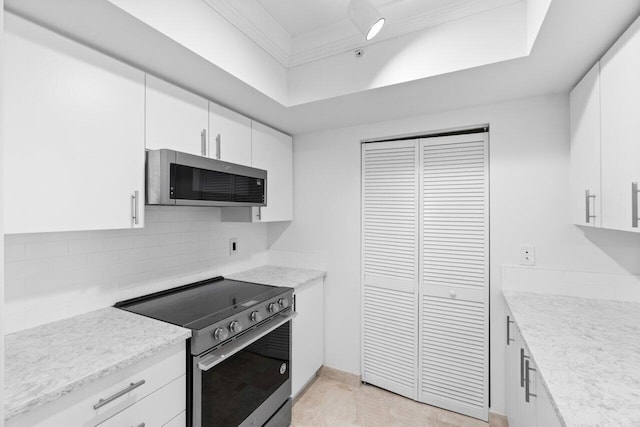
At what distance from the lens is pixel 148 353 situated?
48.4 inches

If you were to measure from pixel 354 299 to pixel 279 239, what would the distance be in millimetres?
882

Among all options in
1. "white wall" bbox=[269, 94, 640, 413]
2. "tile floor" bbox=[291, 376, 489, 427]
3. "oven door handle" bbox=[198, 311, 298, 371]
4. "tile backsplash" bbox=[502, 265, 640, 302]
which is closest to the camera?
"oven door handle" bbox=[198, 311, 298, 371]

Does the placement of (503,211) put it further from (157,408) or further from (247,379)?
(157,408)

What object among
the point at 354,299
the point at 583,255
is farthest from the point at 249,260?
the point at 583,255

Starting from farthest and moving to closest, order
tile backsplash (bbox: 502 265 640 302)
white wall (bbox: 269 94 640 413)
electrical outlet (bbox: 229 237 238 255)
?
1. electrical outlet (bbox: 229 237 238 255)
2. white wall (bbox: 269 94 640 413)
3. tile backsplash (bbox: 502 265 640 302)

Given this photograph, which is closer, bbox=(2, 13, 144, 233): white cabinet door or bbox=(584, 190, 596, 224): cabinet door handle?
bbox=(2, 13, 144, 233): white cabinet door

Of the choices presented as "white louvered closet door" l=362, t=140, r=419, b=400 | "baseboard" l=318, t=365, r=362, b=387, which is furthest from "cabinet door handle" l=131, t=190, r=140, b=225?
A: "baseboard" l=318, t=365, r=362, b=387

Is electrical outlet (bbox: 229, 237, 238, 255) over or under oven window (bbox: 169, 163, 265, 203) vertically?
under

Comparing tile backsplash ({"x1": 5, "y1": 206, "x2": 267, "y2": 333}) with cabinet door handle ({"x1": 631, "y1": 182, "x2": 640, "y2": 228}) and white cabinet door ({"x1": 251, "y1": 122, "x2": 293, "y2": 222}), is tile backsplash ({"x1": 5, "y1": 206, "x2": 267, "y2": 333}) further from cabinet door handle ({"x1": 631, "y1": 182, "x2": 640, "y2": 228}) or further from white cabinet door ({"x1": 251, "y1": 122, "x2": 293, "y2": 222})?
cabinet door handle ({"x1": 631, "y1": 182, "x2": 640, "y2": 228})

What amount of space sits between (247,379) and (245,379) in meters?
0.02

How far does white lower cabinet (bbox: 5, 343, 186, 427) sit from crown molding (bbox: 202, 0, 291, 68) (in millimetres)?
1614

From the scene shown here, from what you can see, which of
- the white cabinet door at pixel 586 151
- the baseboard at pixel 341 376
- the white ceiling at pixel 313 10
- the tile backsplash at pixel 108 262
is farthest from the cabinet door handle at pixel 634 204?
the tile backsplash at pixel 108 262

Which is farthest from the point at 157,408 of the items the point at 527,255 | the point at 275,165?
the point at 527,255

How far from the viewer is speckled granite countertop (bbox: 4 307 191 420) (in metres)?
0.95
